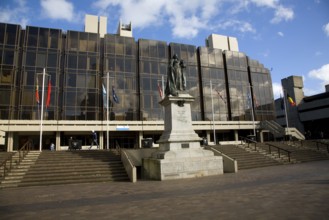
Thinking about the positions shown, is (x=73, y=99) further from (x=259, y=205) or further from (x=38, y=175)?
(x=259, y=205)

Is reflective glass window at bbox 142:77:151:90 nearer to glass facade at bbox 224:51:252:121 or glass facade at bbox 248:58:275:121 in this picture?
glass facade at bbox 224:51:252:121

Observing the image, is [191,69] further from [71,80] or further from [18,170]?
[18,170]

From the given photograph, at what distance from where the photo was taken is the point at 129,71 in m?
40.4

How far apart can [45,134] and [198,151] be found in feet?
94.5

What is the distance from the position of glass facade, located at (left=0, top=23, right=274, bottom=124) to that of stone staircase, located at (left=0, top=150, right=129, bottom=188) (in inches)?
559

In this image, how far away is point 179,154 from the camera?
15031 mm

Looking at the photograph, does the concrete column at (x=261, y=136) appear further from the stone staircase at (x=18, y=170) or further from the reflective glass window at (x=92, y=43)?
the stone staircase at (x=18, y=170)

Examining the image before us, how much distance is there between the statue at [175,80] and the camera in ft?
55.2

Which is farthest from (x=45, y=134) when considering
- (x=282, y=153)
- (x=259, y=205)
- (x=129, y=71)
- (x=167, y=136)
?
(x=259, y=205)

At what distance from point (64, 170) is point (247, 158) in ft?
48.4

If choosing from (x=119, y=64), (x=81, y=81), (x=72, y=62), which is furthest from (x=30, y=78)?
(x=119, y=64)

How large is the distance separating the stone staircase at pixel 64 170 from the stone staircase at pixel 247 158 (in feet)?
32.4

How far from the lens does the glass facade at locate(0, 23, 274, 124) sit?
35.0 m

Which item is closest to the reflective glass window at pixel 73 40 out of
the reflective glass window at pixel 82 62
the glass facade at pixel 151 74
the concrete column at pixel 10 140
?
the reflective glass window at pixel 82 62
